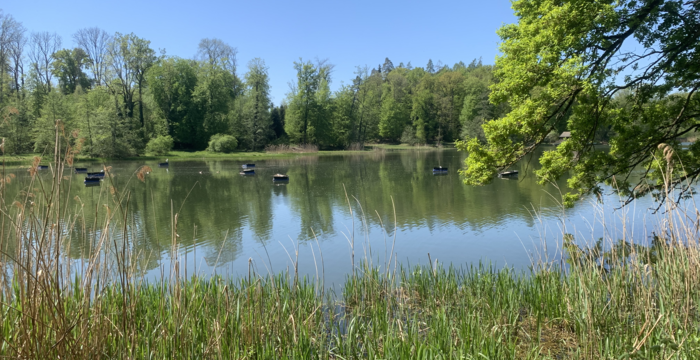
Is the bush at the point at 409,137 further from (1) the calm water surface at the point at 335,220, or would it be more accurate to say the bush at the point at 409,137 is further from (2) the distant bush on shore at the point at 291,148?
(1) the calm water surface at the point at 335,220

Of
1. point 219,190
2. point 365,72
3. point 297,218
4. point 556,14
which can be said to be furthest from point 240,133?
point 556,14

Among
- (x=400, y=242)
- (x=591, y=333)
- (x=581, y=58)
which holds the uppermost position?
(x=581, y=58)

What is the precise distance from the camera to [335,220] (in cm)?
1504

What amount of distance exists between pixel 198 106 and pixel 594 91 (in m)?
52.1

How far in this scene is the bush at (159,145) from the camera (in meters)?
46.2

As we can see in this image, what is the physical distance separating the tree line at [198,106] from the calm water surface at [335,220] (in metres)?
15.4

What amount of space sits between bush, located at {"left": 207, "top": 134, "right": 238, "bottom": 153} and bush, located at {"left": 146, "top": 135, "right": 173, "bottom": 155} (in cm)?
466

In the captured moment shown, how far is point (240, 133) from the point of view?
54812 millimetres

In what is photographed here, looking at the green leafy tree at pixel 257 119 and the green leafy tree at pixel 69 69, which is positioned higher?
the green leafy tree at pixel 69 69

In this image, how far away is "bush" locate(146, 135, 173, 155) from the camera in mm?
46219

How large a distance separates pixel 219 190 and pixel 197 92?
35.0 m

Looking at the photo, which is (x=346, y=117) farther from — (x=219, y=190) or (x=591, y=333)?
(x=591, y=333)

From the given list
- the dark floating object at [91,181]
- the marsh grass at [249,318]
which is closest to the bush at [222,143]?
the dark floating object at [91,181]

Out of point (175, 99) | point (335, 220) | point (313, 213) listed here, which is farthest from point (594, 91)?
point (175, 99)
